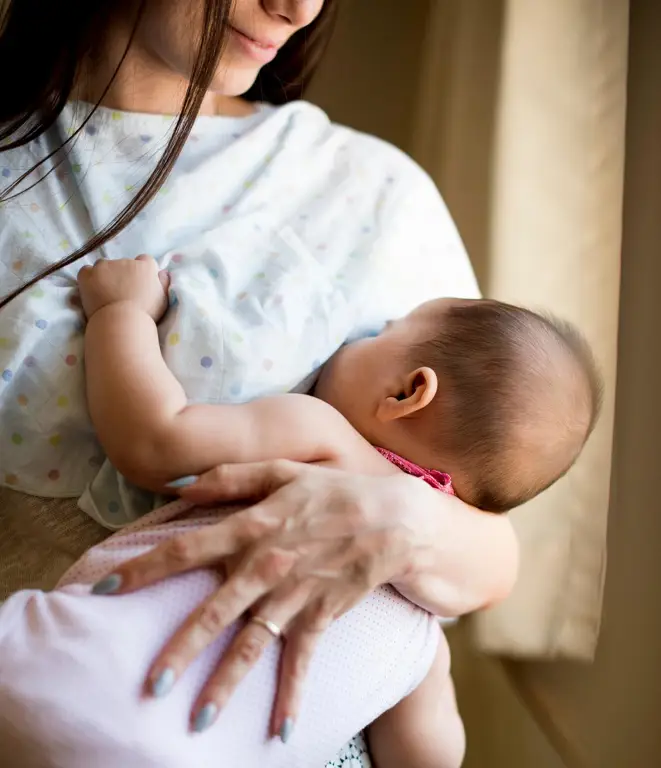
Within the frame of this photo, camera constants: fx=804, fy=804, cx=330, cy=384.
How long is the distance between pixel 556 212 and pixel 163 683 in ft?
Answer: 3.12

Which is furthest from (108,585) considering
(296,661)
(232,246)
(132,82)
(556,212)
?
(556,212)

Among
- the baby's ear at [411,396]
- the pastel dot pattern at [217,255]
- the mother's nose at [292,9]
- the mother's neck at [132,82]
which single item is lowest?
the baby's ear at [411,396]

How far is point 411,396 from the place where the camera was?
94 centimetres

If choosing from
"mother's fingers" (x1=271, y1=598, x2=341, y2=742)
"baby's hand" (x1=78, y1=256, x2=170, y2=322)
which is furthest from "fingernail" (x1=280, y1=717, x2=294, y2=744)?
"baby's hand" (x1=78, y1=256, x2=170, y2=322)

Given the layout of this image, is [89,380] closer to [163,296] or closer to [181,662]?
[163,296]

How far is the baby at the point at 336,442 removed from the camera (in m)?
0.74

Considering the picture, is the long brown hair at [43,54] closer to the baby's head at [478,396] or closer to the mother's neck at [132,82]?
the mother's neck at [132,82]

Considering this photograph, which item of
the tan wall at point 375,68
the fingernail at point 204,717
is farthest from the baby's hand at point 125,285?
the tan wall at point 375,68

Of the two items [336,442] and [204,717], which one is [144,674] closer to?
[204,717]

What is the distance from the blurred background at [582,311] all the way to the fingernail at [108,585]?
2.45 ft

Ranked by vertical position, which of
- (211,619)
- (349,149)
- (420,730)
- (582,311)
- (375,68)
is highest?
(375,68)

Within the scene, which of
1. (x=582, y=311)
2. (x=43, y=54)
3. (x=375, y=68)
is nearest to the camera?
(x=43, y=54)

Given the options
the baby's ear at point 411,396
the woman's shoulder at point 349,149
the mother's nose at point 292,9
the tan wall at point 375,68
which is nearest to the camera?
the baby's ear at point 411,396

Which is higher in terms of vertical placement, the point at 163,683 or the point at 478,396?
the point at 478,396
